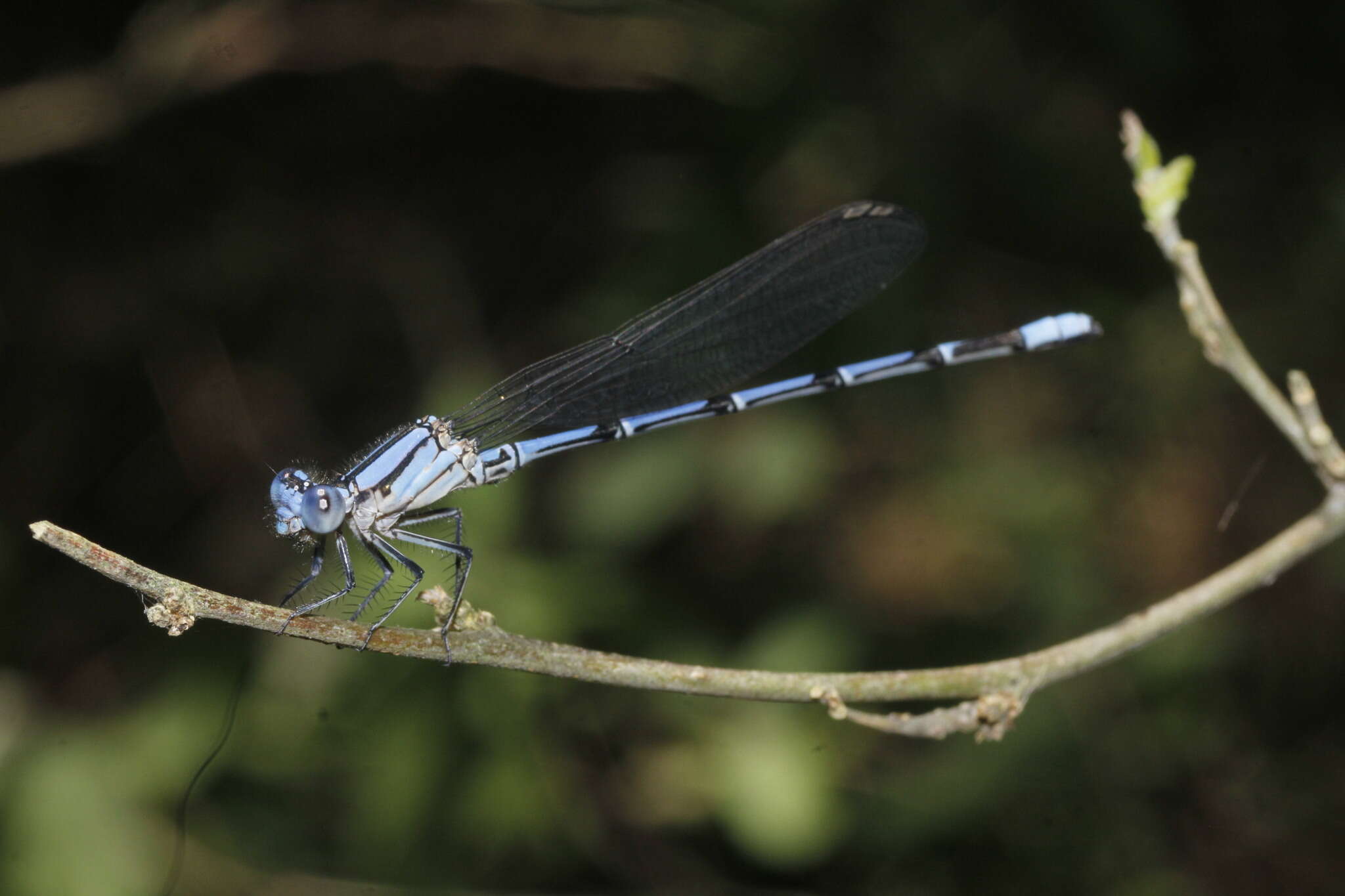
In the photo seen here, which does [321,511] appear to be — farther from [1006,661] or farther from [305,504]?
[1006,661]

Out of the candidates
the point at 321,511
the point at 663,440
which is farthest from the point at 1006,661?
the point at 663,440

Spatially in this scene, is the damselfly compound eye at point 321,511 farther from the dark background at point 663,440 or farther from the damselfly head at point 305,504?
the dark background at point 663,440

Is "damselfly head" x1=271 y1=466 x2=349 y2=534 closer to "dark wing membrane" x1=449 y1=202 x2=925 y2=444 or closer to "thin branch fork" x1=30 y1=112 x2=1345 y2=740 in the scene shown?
"dark wing membrane" x1=449 y1=202 x2=925 y2=444

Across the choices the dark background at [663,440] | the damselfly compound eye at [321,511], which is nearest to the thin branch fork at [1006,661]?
the damselfly compound eye at [321,511]

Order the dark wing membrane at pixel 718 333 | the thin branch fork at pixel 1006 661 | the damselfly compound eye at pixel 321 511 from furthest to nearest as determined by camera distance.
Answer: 1. the dark wing membrane at pixel 718 333
2. the damselfly compound eye at pixel 321 511
3. the thin branch fork at pixel 1006 661

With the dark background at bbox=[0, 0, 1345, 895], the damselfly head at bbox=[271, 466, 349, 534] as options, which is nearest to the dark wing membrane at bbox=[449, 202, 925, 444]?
the dark background at bbox=[0, 0, 1345, 895]

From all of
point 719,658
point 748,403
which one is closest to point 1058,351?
point 748,403

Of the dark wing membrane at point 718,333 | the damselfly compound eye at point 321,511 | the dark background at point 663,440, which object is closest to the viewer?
the damselfly compound eye at point 321,511
